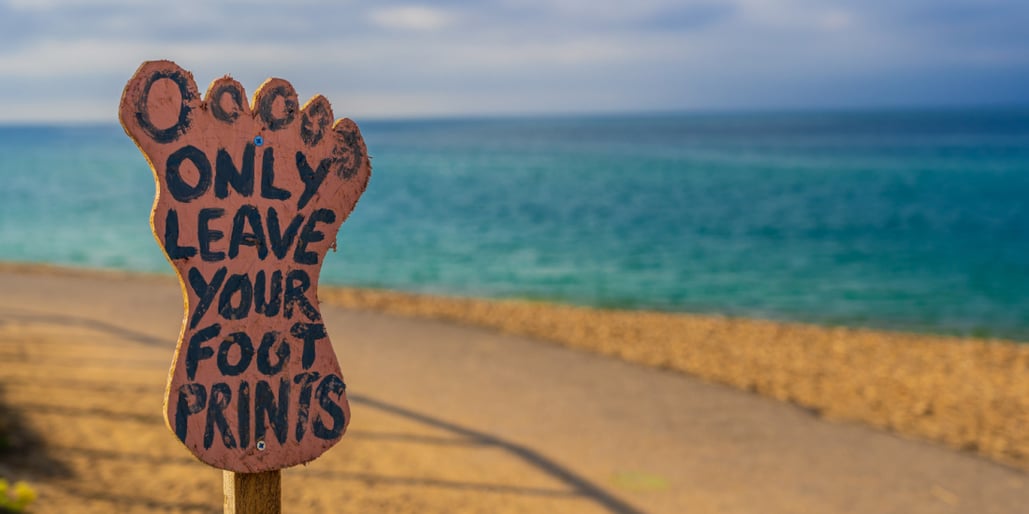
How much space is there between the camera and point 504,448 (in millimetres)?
5758

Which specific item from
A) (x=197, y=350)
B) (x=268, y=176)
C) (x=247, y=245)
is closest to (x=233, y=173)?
(x=268, y=176)

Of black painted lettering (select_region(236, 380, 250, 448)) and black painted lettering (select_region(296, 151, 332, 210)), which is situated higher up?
black painted lettering (select_region(296, 151, 332, 210))

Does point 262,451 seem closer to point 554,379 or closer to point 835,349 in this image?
Result: point 554,379

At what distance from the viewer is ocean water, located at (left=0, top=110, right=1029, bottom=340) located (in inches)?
600

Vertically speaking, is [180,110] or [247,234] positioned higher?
[180,110]

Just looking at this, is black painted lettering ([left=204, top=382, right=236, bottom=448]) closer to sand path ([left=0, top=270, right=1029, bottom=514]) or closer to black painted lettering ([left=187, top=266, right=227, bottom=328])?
black painted lettering ([left=187, top=266, right=227, bottom=328])

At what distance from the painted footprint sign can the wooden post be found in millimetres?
71

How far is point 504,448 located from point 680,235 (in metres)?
20.3

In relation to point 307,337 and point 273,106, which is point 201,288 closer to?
point 307,337

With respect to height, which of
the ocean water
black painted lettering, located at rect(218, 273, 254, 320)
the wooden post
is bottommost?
the ocean water

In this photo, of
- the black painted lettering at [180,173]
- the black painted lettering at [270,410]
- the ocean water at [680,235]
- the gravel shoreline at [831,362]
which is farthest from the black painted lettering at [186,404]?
the ocean water at [680,235]

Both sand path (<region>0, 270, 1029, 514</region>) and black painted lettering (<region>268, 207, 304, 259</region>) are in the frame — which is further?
sand path (<region>0, 270, 1029, 514</region>)

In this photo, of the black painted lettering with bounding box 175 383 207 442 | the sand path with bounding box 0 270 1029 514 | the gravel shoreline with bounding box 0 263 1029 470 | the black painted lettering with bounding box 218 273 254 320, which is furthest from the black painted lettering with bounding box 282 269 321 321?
the gravel shoreline with bounding box 0 263 1029 470

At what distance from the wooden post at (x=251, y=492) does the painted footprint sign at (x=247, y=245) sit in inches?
2.8
